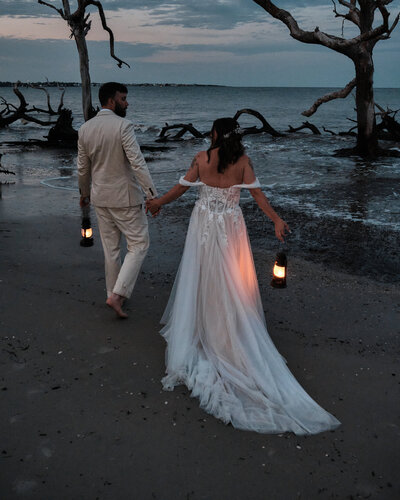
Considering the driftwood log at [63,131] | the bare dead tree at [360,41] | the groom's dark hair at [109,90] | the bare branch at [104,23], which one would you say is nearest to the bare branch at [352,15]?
the bare dead tree at [360,41]

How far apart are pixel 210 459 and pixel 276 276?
2.04 metres

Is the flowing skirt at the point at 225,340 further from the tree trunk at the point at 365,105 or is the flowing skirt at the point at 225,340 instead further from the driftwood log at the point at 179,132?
the driftwood log at the point at 179,132

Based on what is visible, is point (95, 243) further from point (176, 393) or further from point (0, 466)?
point (0, 466)

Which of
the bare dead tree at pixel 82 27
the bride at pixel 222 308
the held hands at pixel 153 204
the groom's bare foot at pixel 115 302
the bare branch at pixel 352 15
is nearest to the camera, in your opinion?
the bride at pixel 222 308

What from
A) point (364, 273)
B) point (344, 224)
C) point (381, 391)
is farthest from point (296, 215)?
point (381, 391)

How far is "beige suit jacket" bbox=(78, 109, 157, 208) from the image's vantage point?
460cm

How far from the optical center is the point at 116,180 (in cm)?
480

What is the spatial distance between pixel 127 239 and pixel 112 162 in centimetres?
82

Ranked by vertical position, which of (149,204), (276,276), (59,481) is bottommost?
(59,481)

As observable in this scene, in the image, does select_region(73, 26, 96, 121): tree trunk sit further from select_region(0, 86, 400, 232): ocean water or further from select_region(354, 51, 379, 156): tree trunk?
select_region(354, 51, 379, 156): tree trunk

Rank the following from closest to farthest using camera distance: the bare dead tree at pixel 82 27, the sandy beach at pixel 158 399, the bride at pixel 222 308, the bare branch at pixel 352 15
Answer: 1. the sandy beach at pixel 158 399
2. the bride at pixel 222 308
3. the bare dead tree at pixel 82 27
4. the bare branch at pixel 352 15

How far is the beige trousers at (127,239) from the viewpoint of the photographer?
4.90 m

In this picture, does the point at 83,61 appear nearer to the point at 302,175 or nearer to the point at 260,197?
the point at 302,175

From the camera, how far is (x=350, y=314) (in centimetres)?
526
